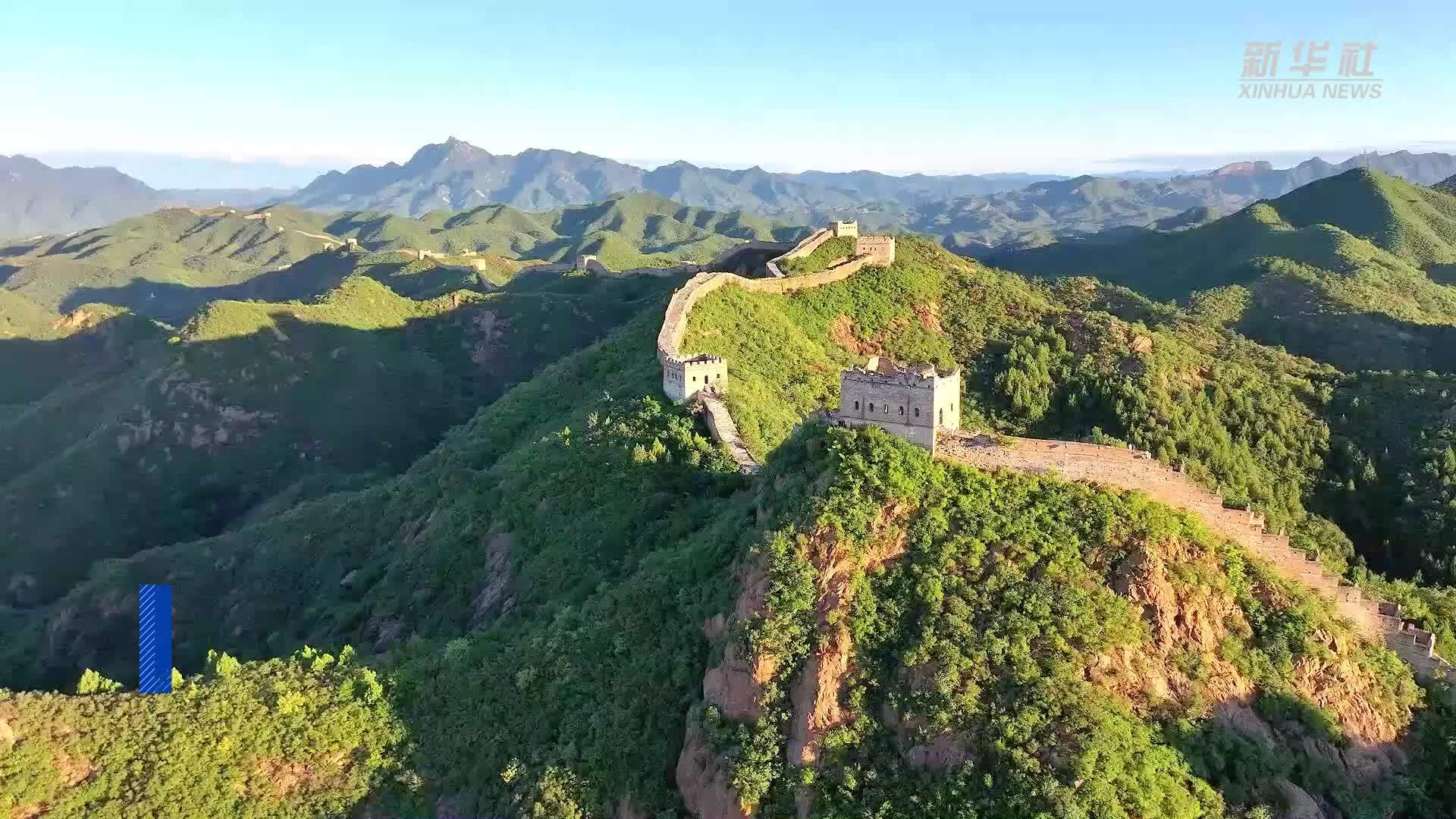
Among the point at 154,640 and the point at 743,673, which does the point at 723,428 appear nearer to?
the point at 743,673

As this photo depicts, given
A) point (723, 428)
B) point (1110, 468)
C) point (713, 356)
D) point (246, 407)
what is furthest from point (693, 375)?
point (246, 407)

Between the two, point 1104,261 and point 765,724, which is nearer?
point 765,724

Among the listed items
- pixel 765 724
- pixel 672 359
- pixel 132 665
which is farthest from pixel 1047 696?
pixel 132 665

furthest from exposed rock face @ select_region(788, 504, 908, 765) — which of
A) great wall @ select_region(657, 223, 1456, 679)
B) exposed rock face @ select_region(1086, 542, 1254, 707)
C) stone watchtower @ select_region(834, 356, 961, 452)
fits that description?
exposed rock face @ select_region(1086, 542, 1254, 707)

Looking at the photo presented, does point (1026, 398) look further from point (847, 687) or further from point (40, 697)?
point (40, 697)

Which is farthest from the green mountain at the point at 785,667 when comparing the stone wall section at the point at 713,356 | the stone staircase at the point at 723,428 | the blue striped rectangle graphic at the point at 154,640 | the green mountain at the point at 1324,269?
the green mountain at the point at 1324,269

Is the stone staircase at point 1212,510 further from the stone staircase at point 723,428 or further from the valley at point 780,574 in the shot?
the stone staircase at point 723,428
